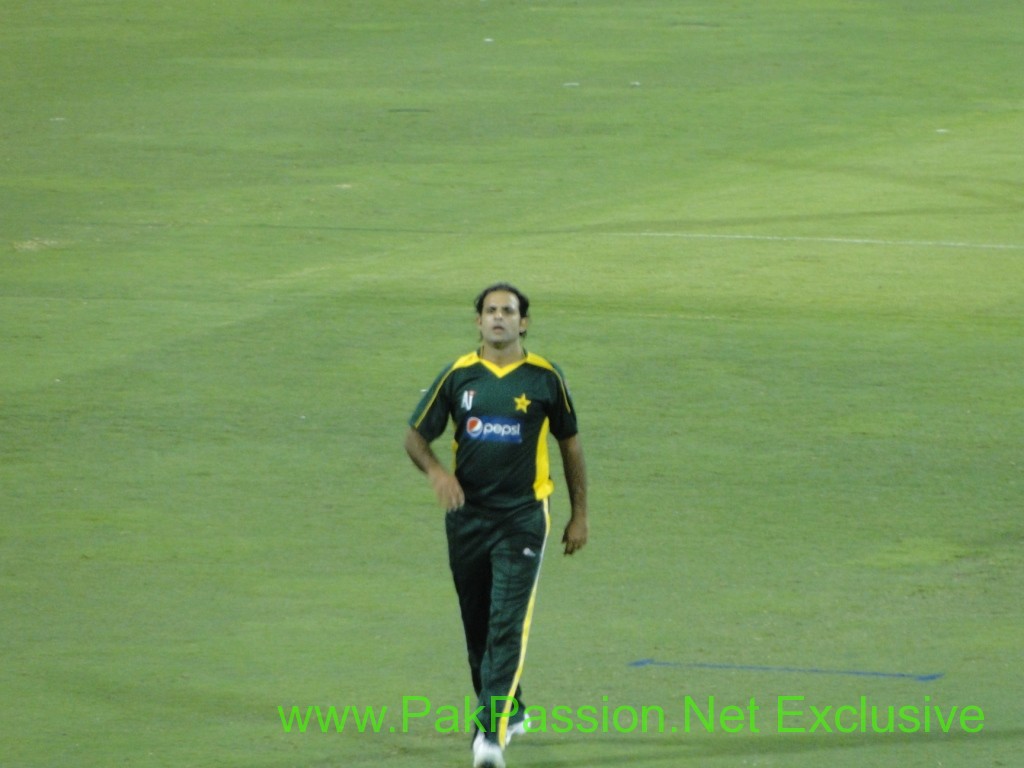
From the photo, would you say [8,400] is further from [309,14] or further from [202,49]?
[309,14]

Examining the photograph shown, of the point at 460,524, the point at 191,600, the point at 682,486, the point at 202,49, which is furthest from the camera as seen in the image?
the point at 202,49

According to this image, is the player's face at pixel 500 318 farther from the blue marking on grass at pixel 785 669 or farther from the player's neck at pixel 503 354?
the blue marking on grass at pixel 785 669

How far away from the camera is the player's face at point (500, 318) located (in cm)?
765

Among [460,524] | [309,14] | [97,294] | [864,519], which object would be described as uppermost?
[460,524]

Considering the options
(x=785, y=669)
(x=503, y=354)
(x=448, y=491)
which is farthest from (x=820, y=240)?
(x=448, y=491)

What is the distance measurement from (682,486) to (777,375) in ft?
8.28

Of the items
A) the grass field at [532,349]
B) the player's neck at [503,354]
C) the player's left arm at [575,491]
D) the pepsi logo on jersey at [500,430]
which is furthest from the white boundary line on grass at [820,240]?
the pepsi logo on jersey at [500,430]

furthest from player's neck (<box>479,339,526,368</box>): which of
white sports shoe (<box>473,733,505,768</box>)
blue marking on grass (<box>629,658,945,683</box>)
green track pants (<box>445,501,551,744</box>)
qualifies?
blue marking on grass (<box>629,658,945,683</box>)

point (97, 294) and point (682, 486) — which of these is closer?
point (682, 486)

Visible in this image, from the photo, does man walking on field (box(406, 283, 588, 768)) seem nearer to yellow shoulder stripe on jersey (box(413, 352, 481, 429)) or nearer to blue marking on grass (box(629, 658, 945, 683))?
yellow shoulder stripe on jersey (box(413, 352, 481, 429))

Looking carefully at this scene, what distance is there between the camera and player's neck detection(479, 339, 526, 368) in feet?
25.4

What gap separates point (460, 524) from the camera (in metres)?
7.77

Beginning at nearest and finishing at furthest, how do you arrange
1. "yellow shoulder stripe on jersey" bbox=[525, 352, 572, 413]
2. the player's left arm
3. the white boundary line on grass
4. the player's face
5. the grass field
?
1. the player's face
2. "yellow shoulder stripe on jersey" bbox=[525, 352, 572, 413]
3. the player's left arm
4. the grass field
5. the white boundary line on grass

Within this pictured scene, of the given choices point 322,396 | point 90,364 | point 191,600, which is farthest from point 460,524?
point 90,364
